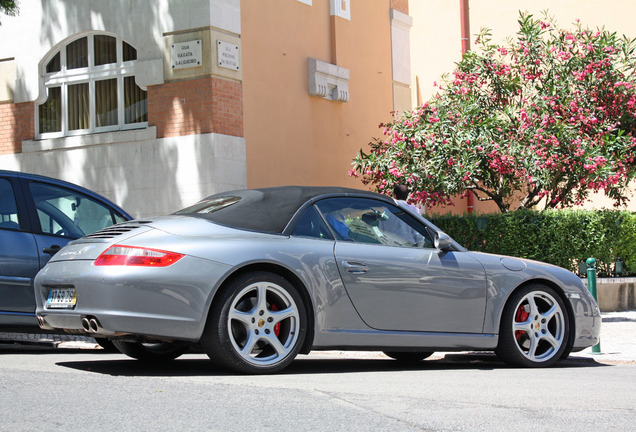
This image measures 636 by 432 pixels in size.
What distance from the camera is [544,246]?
14109 mm

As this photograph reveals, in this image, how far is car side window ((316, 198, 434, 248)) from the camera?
7.31m

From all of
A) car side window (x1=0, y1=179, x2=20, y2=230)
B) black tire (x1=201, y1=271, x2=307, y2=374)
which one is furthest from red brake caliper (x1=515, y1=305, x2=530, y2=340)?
car side window (x1=0, y1=179, x2=20, y2=230)

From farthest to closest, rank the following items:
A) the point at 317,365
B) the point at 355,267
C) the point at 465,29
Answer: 1. the point at 465,29
2. the point at 317,365
3. the point at 355,267

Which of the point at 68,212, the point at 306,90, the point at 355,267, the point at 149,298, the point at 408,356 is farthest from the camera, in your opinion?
the point at 306,90

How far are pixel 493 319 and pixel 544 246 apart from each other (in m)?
6.66

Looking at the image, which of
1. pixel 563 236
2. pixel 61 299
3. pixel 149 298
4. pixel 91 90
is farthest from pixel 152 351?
pixel 91 90

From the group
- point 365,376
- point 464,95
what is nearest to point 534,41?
point 464,95

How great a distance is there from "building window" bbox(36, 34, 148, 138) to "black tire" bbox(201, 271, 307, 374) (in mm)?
9772

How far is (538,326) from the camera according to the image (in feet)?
26.2

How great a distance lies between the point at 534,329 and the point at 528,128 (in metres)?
7.30

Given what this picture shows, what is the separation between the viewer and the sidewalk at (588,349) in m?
9.33

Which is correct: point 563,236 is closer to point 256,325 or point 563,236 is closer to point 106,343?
point 106,343

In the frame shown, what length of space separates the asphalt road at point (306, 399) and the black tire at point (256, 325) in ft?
0.49

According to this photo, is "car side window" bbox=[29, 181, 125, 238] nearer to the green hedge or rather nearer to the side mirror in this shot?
the side mirror
